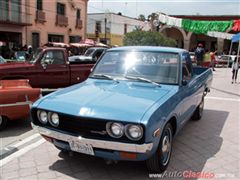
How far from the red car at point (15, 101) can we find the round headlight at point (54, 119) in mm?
2131

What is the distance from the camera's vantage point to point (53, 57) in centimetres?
891

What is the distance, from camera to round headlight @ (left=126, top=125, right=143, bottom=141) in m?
3.42

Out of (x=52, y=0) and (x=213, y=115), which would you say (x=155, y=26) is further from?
(x=213, y=115)

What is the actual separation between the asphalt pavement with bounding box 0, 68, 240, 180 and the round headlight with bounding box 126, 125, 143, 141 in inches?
32.2

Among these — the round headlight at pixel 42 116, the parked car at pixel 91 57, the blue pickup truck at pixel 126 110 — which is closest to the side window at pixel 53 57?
the parked car at pixel 91 57

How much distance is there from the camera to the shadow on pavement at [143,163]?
4.10m

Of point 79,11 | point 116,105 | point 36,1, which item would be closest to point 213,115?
point 116,105

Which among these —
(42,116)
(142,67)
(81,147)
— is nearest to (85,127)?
(81,147)

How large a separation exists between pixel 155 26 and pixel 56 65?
25188mm

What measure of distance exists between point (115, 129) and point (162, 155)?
0.91m

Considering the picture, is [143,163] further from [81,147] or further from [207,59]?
[207,59]

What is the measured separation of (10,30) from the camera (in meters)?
26.1

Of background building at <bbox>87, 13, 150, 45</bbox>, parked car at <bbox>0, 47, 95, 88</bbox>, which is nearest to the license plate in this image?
parked car at <bbox>0, 47, 95, 88</bbox>

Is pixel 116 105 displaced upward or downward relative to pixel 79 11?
downward
